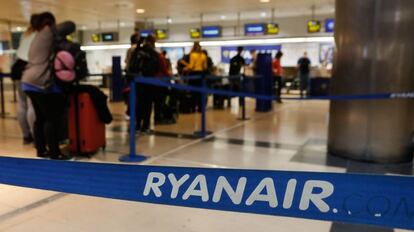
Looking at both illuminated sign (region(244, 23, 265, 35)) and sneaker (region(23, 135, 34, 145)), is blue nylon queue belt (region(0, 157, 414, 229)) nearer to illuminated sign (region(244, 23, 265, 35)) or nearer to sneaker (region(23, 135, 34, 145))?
sneaker (region(23, 135, 34, 145))

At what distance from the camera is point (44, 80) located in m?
3.37

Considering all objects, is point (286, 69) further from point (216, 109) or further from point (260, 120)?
point (260, 120)

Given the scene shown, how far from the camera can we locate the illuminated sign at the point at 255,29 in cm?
1517

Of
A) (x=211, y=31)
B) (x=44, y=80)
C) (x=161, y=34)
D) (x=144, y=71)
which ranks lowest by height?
(x=44, y=80)

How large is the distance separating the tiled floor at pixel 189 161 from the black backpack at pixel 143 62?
0.94 metres

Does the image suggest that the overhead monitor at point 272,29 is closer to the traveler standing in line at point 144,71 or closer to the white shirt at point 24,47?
the traveler standing in line at point 144,71

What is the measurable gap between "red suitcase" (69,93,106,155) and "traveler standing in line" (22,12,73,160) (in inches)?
7.5

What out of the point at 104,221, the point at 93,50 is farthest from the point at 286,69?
the point at 104,221

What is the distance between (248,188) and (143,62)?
4294 mm

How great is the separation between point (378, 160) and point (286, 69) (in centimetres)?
1267

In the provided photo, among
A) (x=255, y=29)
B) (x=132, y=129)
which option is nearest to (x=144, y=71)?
(x=132, y=129)

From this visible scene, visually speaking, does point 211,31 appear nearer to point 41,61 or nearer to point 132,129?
point 132,129

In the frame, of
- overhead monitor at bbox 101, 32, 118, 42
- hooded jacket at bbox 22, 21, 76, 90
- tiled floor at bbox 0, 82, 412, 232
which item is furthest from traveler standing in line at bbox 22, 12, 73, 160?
overhead monitor at bbox 101, 32, 118, 42

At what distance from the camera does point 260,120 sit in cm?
670
